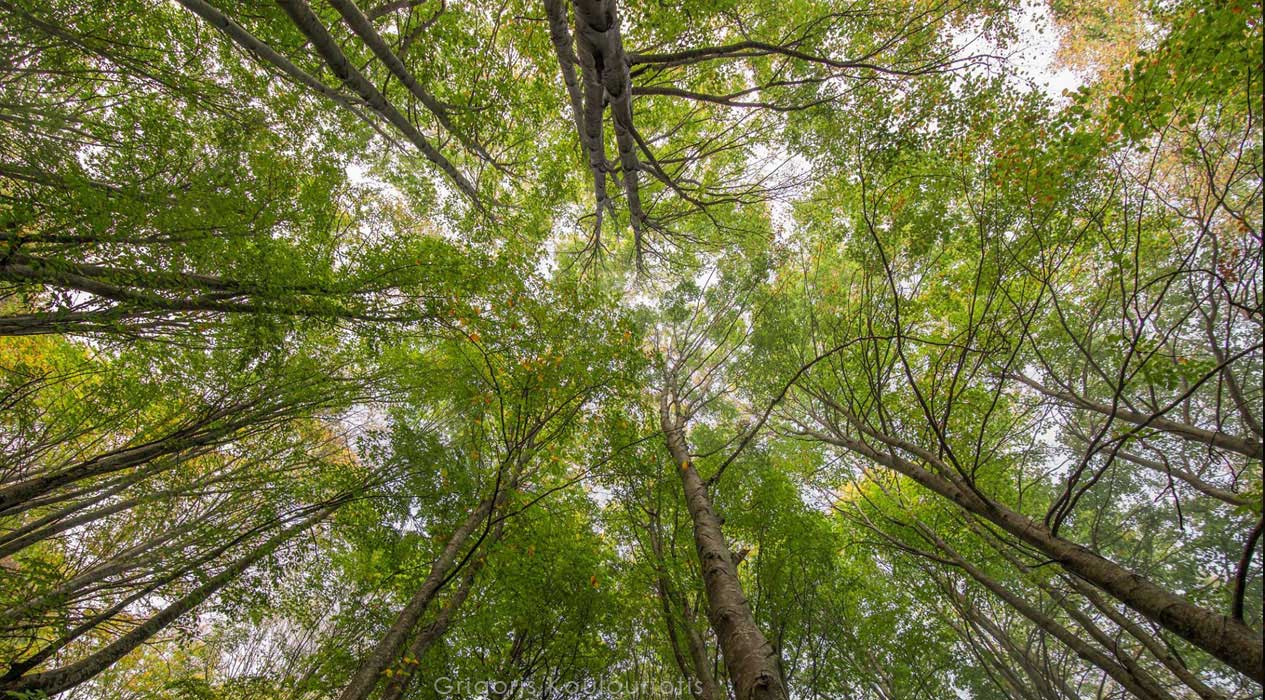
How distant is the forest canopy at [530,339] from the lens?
3.40m

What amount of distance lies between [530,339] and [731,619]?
126 inches

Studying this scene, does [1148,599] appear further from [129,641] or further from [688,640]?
[129,641]

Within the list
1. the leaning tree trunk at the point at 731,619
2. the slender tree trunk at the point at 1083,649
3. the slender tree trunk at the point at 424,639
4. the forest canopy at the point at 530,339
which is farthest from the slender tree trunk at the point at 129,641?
the slender tree trunk at the point at 1083,649

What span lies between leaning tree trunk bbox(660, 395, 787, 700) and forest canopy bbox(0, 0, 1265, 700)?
0.11 feet

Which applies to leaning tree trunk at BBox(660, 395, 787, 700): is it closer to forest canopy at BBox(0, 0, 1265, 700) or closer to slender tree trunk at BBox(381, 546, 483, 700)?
forest canopy at BBox(0, 0, 1265, 700)

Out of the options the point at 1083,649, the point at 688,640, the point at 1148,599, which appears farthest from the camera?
the point at 688,640

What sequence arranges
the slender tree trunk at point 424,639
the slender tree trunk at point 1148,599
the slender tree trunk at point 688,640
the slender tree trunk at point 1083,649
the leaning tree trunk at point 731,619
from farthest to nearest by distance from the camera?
1. the slender tree trunk at point 424,639
2. the slender tree trunk at point 688,640
3. the slender tree trunk at point 1083,649
4. the leaning tree trunk at point 731,619
5. the slender tree trunk at point 1148,599

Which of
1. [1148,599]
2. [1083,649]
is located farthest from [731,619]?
[1083,649]

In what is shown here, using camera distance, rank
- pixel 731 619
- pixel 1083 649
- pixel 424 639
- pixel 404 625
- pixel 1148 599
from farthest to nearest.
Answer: pixel 424 639, pixel 404 625, pixel 1083 649, pixel 731 619, pixel 1148 599

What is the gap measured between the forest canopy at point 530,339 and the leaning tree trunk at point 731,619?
0.11ft

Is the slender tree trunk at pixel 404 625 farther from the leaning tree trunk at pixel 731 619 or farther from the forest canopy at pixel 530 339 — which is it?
the leaning tree trunk at pixel 731 619

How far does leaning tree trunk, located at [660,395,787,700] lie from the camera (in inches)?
115

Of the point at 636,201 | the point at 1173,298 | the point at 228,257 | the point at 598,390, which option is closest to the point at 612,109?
the point at 636,201

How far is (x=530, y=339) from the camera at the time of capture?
468 cm
